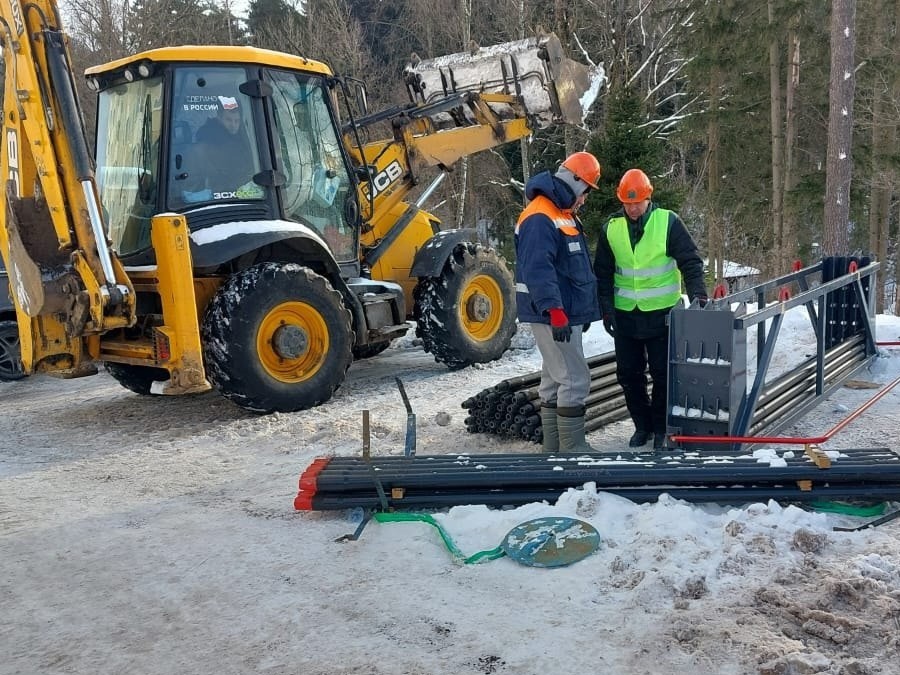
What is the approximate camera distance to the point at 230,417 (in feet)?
Result: 21.9

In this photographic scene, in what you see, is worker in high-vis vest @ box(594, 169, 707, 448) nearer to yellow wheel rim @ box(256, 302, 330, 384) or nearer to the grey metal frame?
the grey metal frame

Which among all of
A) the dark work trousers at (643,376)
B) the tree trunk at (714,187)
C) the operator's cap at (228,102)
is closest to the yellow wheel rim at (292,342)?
the operator's cap at (228,102)

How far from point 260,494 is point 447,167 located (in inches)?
206

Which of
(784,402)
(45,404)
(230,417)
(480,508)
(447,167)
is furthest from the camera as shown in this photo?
(447,167)

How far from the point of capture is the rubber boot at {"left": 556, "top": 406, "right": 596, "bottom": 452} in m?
4.90

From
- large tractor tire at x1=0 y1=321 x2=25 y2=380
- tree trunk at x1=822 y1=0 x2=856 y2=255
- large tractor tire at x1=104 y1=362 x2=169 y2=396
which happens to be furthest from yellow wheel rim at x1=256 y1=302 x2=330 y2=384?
tree trunk at x1=822 y1=0 x2=856 y2=255

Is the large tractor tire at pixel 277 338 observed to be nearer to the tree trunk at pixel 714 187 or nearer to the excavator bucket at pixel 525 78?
the excavator bucket at pixel 525 78

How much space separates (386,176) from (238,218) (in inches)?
86.0

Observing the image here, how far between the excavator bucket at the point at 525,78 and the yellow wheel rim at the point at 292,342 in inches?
144

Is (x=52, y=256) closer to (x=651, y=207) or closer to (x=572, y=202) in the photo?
(x=572, y=202)

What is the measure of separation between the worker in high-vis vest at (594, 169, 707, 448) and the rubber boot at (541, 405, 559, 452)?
601 millimetres

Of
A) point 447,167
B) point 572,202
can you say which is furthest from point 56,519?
point 447,167

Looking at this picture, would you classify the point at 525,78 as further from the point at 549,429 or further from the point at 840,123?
the point at 840,123

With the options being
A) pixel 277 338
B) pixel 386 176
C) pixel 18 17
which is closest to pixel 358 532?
pixel 277 338
